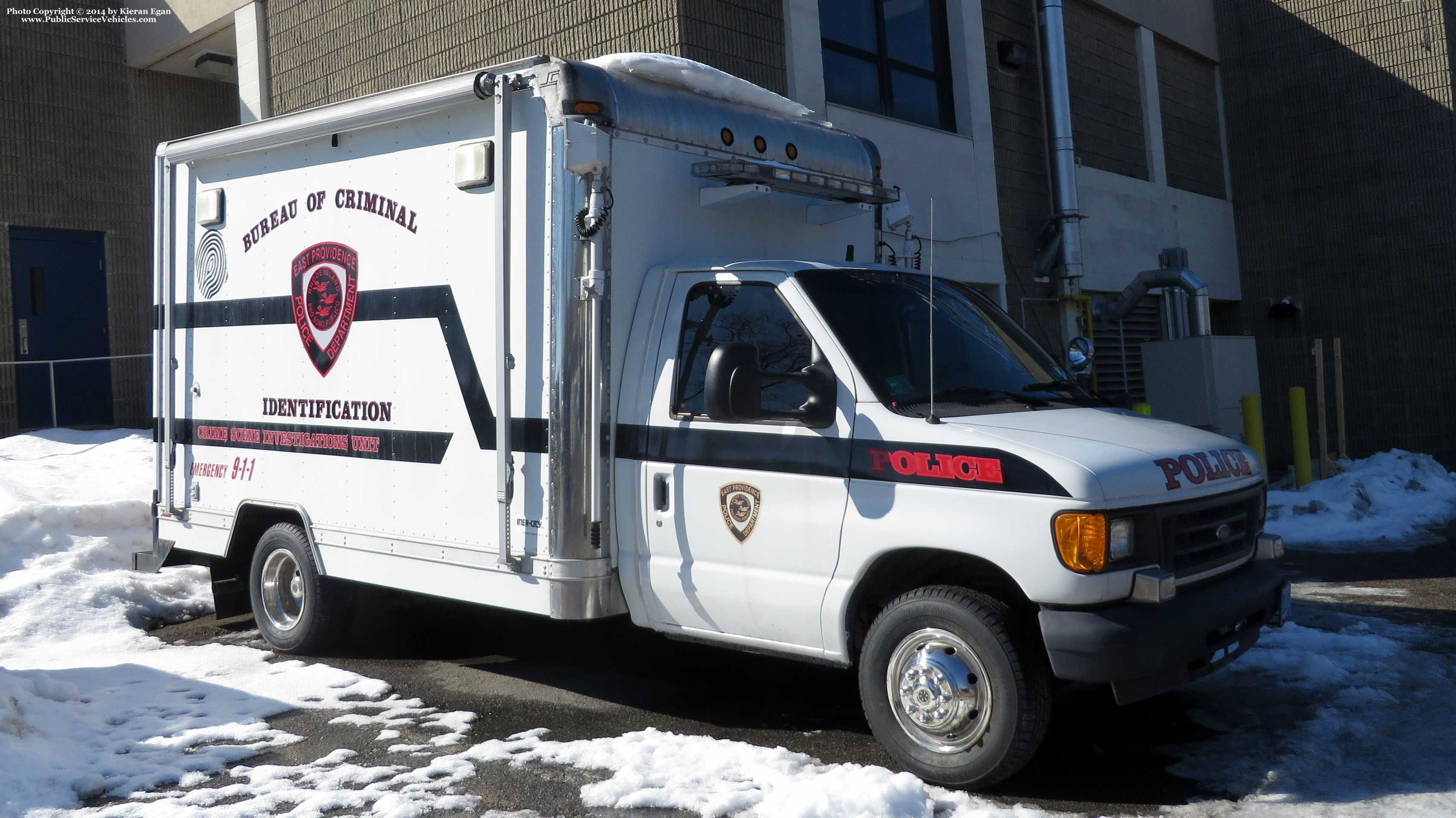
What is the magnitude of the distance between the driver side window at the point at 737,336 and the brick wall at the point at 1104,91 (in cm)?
998

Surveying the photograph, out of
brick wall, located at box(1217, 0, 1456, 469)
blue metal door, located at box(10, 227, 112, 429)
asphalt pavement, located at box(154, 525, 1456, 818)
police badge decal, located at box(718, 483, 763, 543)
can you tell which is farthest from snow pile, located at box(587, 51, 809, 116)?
brick wall, located at box(1217, 0, 1456, 469)

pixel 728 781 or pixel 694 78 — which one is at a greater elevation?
pixel 694 78

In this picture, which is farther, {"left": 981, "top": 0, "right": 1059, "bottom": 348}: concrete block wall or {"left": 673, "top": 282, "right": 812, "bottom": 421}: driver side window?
{"left": 981, "top": 0, "right": 1059, "bottom": 348}: concrete block wall

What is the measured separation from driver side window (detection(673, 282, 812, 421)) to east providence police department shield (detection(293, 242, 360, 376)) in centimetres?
209

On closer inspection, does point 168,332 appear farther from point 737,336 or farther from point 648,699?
point 737,336

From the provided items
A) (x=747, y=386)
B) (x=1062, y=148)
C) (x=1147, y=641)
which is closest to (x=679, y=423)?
(x=747, y=386)

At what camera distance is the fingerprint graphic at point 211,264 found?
7066 millimetres

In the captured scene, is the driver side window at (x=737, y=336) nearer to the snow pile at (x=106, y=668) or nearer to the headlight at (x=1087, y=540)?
the headlight at (x=1087, y=540)

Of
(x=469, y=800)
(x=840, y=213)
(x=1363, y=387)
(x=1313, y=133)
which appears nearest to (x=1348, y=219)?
(x=1313, y=133)

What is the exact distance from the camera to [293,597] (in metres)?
6.92

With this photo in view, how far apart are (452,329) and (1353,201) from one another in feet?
47.6

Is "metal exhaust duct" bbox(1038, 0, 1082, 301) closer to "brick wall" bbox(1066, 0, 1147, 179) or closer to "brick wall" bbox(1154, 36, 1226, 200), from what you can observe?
"brick wall" bbox(1066, 0, 1147, 179)

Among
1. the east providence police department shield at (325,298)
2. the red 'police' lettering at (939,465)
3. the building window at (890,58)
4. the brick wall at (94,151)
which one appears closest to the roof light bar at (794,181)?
the red 'police' lettering at (939,465)

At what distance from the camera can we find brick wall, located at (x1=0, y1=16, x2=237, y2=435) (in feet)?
44.0
